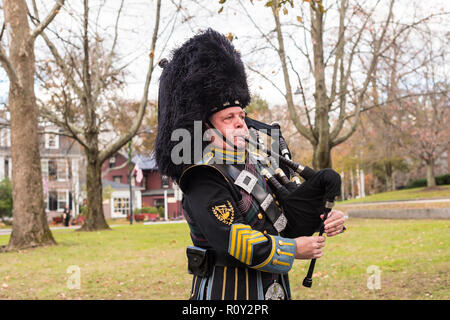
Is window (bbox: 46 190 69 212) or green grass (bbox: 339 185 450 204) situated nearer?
green grass (bbox: 339 185 450 204)

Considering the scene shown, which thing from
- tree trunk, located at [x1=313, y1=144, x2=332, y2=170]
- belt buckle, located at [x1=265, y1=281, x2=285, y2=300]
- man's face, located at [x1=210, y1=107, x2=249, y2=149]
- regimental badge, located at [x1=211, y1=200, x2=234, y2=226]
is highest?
tree trunk, located at [x1=313, y1=144, x2=332, y2=170]

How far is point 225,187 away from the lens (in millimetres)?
2465

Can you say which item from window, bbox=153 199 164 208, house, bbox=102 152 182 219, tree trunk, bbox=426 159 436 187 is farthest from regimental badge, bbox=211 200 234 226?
window, bbox=153 199 164 208

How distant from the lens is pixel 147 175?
195 ft

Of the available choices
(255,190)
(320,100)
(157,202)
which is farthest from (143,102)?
(157,202)

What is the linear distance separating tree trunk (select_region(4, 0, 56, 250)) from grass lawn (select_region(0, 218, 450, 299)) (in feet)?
3.18

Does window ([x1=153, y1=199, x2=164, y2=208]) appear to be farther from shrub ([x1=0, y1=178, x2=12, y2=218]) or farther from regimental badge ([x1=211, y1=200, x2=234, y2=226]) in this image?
regimental badge ([x1=211, y1=200, x2=234, y2=226])

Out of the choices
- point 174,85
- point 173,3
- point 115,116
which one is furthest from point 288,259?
point 115,116

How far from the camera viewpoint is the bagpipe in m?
2.51

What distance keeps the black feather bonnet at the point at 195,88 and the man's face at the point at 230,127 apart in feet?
0.13

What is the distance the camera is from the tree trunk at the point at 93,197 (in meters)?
22.8

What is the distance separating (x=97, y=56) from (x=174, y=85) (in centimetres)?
1975

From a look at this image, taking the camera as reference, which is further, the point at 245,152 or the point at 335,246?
the point at 335,246
